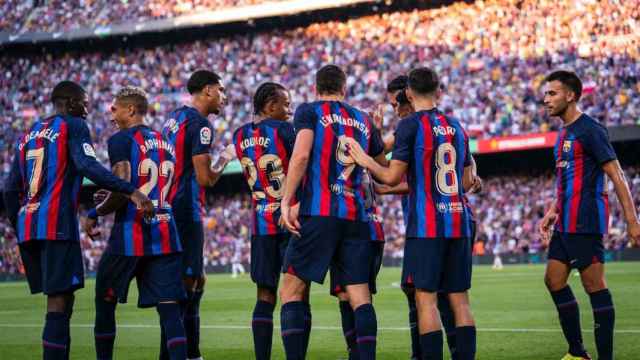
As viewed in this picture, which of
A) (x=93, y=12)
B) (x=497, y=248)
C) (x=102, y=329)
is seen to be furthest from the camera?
(x=93, y=12)

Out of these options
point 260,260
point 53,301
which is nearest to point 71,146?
point 53,301

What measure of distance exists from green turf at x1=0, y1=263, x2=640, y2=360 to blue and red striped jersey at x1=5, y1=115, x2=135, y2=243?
114 inches

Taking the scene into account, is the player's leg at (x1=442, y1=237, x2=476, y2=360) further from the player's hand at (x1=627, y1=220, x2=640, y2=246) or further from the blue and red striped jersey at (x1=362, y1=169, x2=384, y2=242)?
the player's hand at (x1=627, y1=220, x2=640, y2=246)

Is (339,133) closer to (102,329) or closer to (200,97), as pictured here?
(200,97)

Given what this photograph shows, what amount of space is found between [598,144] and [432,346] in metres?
2.54

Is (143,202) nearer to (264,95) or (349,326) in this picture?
(264,95)

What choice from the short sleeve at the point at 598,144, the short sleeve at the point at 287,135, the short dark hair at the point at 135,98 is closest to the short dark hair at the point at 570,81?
the short sleeve at the point at 598,144

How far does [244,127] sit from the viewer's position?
9.00m

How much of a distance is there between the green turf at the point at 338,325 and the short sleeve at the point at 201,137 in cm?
246

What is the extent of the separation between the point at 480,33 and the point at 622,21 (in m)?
6.25

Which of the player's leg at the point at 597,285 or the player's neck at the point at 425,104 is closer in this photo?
the player's neck at the point at 425,104

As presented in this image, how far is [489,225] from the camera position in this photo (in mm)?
39062

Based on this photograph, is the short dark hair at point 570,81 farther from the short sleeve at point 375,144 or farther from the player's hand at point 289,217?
the player's hand at point 289,217

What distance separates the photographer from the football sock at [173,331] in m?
7.91
